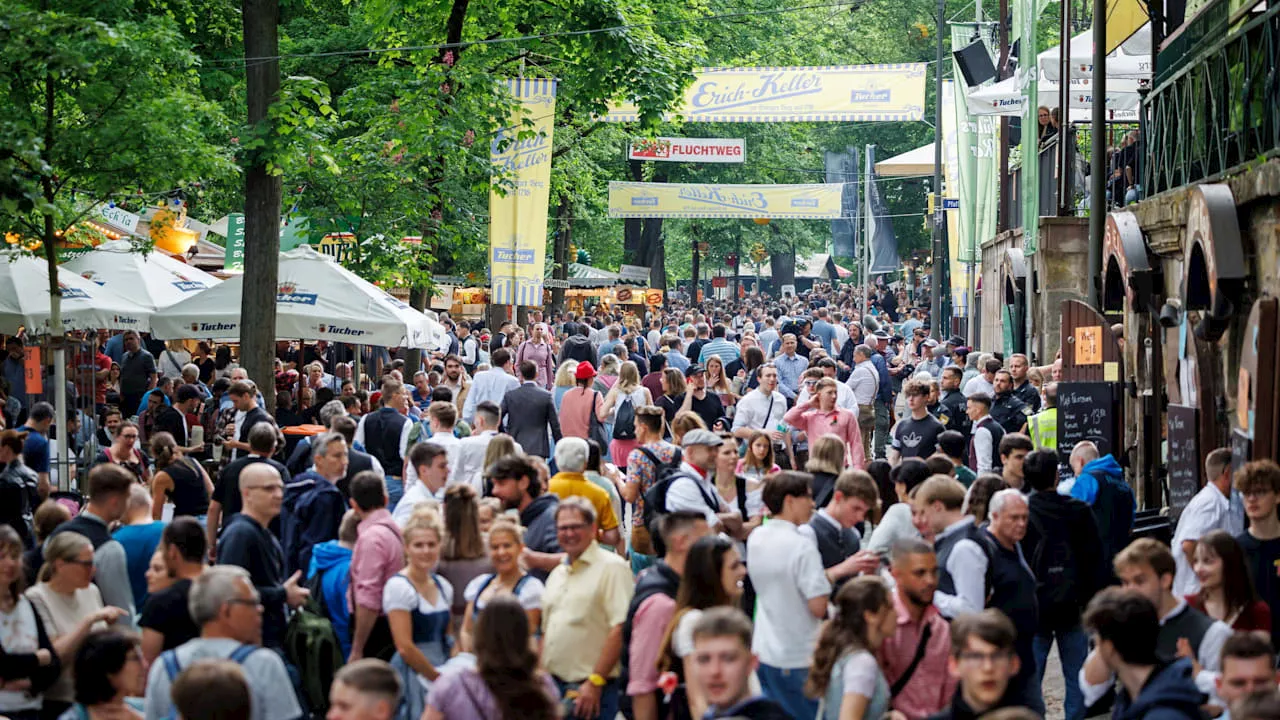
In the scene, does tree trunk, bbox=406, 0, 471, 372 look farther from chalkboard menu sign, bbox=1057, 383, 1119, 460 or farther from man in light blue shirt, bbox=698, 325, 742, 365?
chalkboard menu sign, bbox=1057, 383, 1119, 460

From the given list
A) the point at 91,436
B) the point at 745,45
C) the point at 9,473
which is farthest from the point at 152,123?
the point at 745,45

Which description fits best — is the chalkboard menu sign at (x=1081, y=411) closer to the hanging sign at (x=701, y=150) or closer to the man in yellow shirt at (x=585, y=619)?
the man in yellow shirt at (x=585, y=619)

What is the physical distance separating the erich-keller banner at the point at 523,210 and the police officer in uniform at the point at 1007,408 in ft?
28.5

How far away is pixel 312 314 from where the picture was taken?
1766cm

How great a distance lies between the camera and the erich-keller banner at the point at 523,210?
72.0 ft

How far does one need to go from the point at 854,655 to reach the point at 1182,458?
6356mm

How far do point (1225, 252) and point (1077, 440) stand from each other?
356 cm

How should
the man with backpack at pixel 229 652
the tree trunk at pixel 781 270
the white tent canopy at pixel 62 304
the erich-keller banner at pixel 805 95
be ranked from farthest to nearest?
the tree trunk at pixel 781 270
the erich-keller banner at pixel 805 95
the white tent canopy at pixel 62 304
the man with backpack at pixel 229 652

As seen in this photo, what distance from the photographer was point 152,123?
14703mm

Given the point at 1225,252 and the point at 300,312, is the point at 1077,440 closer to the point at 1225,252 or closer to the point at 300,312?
the point at 1225,252

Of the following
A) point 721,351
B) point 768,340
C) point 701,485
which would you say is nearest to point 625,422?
point 701,485

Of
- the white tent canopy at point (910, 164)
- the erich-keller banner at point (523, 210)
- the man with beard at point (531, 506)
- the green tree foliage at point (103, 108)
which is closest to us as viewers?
the man with beard at point (531, 506)

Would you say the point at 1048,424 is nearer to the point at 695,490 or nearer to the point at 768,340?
the point at 695,490

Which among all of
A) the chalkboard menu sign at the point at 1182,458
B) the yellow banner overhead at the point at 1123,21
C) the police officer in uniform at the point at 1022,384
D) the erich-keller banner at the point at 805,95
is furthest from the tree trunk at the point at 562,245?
the chalkboard menu sign at the point at 1182,458
